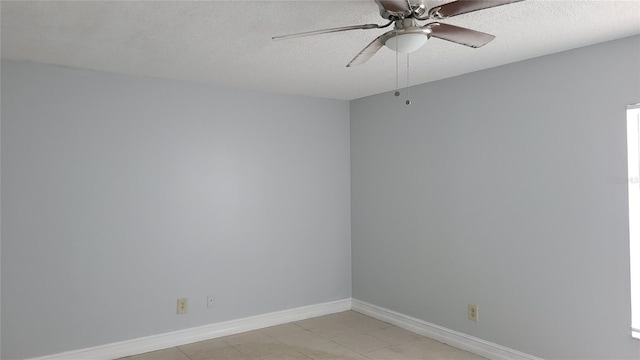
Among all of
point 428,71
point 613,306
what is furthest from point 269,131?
point 613,306

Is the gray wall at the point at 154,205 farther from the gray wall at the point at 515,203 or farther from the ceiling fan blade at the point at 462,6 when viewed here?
the ceiling fan blade at the point at 462,6

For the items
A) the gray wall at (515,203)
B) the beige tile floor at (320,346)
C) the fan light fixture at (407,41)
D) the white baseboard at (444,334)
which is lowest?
the beige tile floor at (320,346)

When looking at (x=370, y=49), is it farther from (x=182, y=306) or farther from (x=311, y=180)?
(x=182, y=306)

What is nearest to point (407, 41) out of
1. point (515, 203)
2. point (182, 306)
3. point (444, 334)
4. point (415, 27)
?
point (415, 27)

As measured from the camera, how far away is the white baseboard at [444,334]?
3408 mm

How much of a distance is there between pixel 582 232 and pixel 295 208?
2549 millimetres

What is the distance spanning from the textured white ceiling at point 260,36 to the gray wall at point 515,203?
0.29 metres

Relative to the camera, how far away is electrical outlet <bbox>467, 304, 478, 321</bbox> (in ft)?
11.9

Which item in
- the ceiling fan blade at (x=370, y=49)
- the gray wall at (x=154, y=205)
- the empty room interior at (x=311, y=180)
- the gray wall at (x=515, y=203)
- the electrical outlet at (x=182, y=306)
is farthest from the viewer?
the electrical outlet at (x=182, y=306)

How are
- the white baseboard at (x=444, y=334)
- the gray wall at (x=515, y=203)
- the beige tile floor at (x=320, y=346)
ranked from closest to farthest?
1. the gray wall at (x=515, y=203)
2. the white baseboard at (x=444, y=334)
3. the beige tile floor at (x=320, y=346)

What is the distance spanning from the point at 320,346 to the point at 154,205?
1.85 metres

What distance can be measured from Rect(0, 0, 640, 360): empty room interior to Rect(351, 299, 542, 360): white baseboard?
2 cm

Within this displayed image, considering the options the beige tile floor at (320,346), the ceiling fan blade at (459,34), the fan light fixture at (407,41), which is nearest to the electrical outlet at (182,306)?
the beige tile floor at (320,346)

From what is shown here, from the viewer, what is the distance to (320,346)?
3764mm
